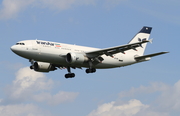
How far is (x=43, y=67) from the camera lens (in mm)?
69375

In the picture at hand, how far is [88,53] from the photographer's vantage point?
65.1m

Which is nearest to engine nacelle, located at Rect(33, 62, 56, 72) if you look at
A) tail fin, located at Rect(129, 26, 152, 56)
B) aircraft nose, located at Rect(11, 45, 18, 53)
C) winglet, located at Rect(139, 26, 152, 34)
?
aircraft nose, located at Rect(11, 45, 18, 53)

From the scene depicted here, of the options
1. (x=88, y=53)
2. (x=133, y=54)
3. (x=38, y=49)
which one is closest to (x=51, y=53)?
(x=38, y=49)

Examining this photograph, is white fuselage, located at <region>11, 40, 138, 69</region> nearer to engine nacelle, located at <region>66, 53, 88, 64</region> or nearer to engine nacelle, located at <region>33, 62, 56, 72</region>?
Result: engine nacelle, located at <region>66, 53, 88, 64</region>

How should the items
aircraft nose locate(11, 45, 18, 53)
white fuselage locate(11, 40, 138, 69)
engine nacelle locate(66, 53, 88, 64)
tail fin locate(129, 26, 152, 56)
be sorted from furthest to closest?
tail fin locate(129, 26, 152, 56), engine nacelle locate(66, 53, 88, 64), aircraft nose locate(11, 45, 18, 53), white fuselage locate(11, 40, 138, 69)

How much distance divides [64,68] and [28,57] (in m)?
9.69

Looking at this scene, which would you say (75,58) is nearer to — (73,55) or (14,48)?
(73,55)

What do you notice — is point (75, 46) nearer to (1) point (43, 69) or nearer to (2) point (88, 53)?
(2) point (88, 53)

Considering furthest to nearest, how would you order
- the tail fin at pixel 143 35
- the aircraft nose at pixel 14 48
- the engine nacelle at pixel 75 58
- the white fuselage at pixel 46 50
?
the tail fin at pixel 143 35, the engine nacelle at pixel 75 58, the aircraft nose at pixel 14 48, the white fuselage at pixel 46 50

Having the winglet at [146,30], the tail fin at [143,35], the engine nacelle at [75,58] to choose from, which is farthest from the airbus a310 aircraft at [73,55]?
the winglet at [146,30]

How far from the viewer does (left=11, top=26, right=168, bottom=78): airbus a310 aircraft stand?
6159cm

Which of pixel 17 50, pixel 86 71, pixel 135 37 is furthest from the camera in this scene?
pixel 135 37

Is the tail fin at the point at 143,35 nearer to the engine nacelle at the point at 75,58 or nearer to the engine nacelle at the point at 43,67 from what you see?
the engine nacelle at the point at 75,58

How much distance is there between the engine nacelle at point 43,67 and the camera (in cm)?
6931
